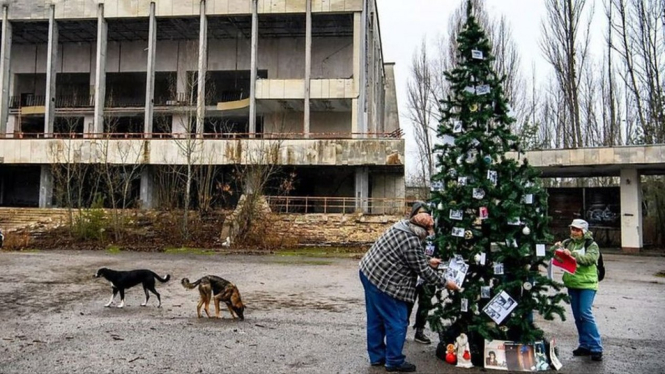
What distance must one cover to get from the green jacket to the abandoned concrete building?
63.8ft

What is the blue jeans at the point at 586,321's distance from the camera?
6.37m

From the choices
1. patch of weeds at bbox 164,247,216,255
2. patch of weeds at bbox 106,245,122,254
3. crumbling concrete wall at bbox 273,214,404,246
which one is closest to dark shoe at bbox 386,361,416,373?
patch of weeds at bbox 164,247,216,255

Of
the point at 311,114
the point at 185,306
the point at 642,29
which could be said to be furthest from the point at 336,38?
the point at 185,306

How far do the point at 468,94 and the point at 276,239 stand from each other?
18.1 m

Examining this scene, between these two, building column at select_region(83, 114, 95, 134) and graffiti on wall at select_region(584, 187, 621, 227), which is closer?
graffiti on wall at select_region(584, 187, 621, 227)

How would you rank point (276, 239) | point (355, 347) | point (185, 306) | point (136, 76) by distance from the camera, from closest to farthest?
point (355, 347) < point (185, 306) < point (276, 239) < point (136, 76)

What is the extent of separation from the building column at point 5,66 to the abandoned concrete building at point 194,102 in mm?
90

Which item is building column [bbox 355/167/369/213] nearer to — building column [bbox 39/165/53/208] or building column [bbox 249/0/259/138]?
building column [bbox 249/0/259/138]

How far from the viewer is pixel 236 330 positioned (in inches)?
300

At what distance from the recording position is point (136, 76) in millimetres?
41750

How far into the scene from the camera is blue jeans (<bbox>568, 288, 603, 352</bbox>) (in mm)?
6371

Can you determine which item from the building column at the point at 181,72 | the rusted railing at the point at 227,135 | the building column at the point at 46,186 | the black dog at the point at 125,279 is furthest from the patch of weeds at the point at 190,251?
the building column at the point at 181,72

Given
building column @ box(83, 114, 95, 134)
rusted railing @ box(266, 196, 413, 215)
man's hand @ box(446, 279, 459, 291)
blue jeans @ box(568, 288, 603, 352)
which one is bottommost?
blue jeans @ box(568, 288, 603, 352)

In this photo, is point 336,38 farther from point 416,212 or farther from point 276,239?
point 416,212
